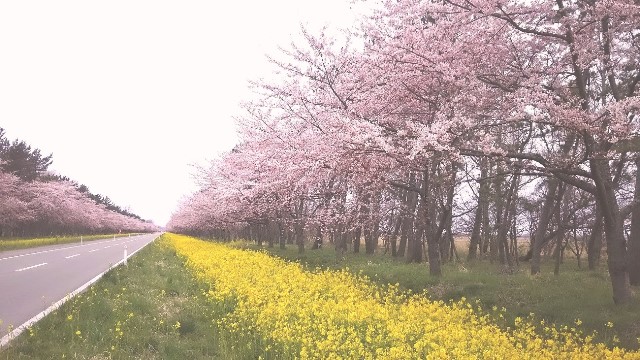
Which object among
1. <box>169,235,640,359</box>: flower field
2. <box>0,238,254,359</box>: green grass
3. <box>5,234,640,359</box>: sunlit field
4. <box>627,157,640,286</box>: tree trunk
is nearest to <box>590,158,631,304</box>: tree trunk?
<box>5,234,640,359</box>: sunlit field

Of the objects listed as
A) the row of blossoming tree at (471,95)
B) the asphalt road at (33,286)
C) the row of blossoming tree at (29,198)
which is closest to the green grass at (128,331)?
the asphalt road at (33,286)

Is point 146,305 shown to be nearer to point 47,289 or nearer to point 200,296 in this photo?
point 200,296

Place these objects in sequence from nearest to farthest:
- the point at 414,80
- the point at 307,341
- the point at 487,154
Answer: the point at 307,341 < the point at 487,154 < the point at 414,80

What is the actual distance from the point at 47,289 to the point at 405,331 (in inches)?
399

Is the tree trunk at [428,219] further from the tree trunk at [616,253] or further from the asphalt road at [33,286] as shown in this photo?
the asphalt road at [33,286]

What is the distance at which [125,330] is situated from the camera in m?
7.73

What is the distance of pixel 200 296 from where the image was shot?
11.0m

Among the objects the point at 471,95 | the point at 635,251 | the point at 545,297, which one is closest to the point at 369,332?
the point at 471,95

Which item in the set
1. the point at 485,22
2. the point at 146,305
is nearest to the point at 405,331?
the point at 146,305

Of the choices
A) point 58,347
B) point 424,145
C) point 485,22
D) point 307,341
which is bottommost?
point 58,347

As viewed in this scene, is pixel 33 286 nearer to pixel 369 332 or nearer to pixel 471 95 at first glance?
pixel 369 332

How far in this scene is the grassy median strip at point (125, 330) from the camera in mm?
6520

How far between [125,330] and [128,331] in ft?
0.63

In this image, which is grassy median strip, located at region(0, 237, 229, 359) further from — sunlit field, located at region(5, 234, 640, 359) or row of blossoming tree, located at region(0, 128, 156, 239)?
row of blossoming tree, located at region(0, 128, 156, 239)
